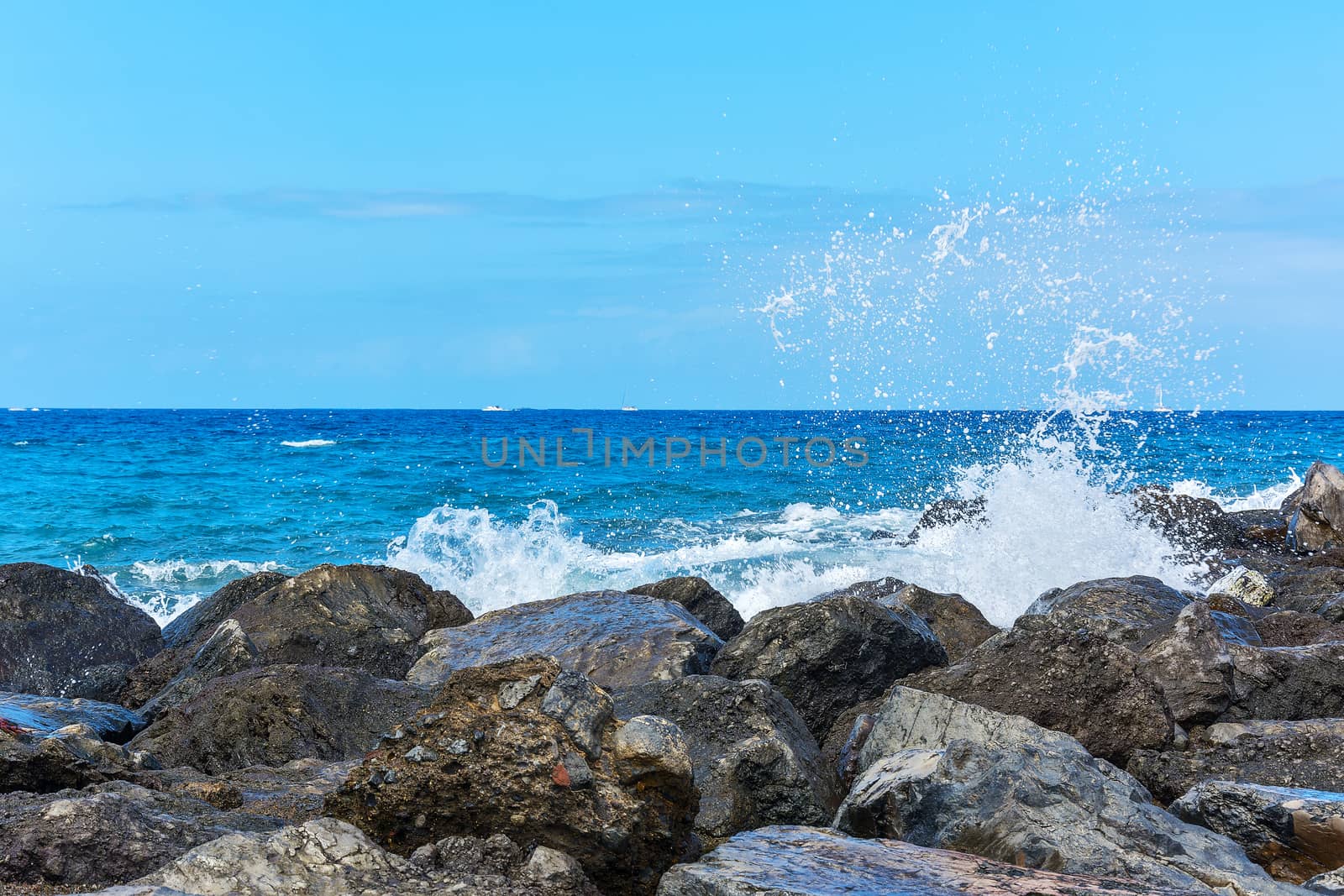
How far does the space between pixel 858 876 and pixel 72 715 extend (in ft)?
14.0

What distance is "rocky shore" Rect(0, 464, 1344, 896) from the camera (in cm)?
285

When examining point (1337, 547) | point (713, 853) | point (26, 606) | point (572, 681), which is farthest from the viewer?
point (1337, 547)

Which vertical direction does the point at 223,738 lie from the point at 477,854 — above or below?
below

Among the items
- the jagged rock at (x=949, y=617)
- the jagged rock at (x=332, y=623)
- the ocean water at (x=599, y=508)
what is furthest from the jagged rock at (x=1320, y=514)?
the jagged rock at (x=332, y=623)

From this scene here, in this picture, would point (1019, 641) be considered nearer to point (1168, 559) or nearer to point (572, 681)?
point (572, 681)

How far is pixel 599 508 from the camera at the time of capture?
911 inches

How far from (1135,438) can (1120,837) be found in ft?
145

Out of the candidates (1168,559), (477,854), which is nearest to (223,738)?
(477,854)

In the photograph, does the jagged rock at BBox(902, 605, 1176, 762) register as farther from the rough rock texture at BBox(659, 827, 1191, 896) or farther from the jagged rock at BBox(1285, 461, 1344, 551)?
the jagged rock at BBox(1285, 461, 1344, 551)

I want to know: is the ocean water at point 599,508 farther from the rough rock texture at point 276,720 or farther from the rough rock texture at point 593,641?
the rough rock texture at point 276,720

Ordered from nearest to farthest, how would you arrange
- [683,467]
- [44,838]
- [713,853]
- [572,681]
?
[44,838], [713,853], [572,681], [683,467]

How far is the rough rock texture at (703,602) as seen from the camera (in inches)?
315

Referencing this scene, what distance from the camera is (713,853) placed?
9.82 ft

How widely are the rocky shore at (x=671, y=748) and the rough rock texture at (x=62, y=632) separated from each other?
24mm
